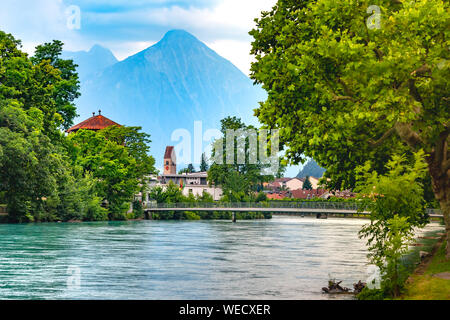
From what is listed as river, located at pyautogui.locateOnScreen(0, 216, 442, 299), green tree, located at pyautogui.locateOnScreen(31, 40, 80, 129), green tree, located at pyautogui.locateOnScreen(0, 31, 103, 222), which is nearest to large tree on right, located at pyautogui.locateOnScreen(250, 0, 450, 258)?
river, located at pyautogui.locateOnScreen(0, 216, 442, 299)

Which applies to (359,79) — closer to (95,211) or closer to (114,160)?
(95,211)

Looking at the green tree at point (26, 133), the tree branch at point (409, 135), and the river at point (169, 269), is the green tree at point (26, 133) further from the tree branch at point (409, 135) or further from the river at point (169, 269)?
the tree branch at point (409, 135)

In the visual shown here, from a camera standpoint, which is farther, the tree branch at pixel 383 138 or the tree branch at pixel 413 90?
the tree branch at pixel 383 138

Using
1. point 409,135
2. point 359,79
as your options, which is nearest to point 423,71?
point 359,79

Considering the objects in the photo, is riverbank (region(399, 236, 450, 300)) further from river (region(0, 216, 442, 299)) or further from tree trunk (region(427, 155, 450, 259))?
river (region(0, 216, 442, 299))

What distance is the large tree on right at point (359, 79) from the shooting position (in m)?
22.8

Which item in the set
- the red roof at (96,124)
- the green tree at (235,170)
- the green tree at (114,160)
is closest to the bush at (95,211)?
the green tree at (114,160)

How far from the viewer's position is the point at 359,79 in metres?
23.8

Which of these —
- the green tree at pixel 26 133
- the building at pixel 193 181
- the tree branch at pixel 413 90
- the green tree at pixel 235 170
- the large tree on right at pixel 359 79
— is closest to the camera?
the large tree on right at pixel 359 79

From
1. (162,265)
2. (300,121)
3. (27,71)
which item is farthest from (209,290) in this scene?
(27,71)

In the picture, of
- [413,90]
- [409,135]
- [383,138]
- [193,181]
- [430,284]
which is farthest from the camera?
[193,181]

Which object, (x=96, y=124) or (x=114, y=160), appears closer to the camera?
(x=114, y=160)

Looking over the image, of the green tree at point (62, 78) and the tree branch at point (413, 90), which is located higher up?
the green tree at point (62, 78)

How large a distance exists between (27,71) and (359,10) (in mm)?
47884
